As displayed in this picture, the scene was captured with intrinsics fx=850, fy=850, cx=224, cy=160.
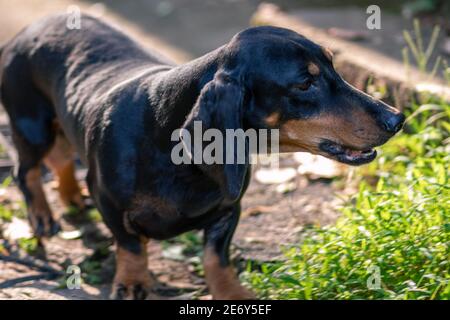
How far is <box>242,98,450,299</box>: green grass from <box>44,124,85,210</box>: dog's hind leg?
4.66ft

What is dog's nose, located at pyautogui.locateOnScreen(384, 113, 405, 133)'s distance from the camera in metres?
3.61

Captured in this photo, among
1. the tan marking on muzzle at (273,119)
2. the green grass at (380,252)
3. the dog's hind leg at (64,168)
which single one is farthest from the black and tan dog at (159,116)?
the green grass at (380,252)

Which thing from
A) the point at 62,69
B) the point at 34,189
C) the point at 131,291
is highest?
the point at 62,69

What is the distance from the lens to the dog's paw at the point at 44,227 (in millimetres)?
4914

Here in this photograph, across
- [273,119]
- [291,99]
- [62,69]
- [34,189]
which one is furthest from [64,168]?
[291,99]

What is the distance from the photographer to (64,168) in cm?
523

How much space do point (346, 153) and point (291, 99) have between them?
36 cm

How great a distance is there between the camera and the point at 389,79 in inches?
220

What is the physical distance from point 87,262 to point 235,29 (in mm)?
3736

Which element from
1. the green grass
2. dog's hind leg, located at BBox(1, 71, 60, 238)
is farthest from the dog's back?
the green grass

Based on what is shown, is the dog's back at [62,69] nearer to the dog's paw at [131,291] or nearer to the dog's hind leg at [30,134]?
the dog's hind leg at [30,134]

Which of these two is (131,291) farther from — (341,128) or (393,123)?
(393,123)

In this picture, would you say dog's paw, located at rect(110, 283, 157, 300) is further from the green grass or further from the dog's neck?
the dog's neck
